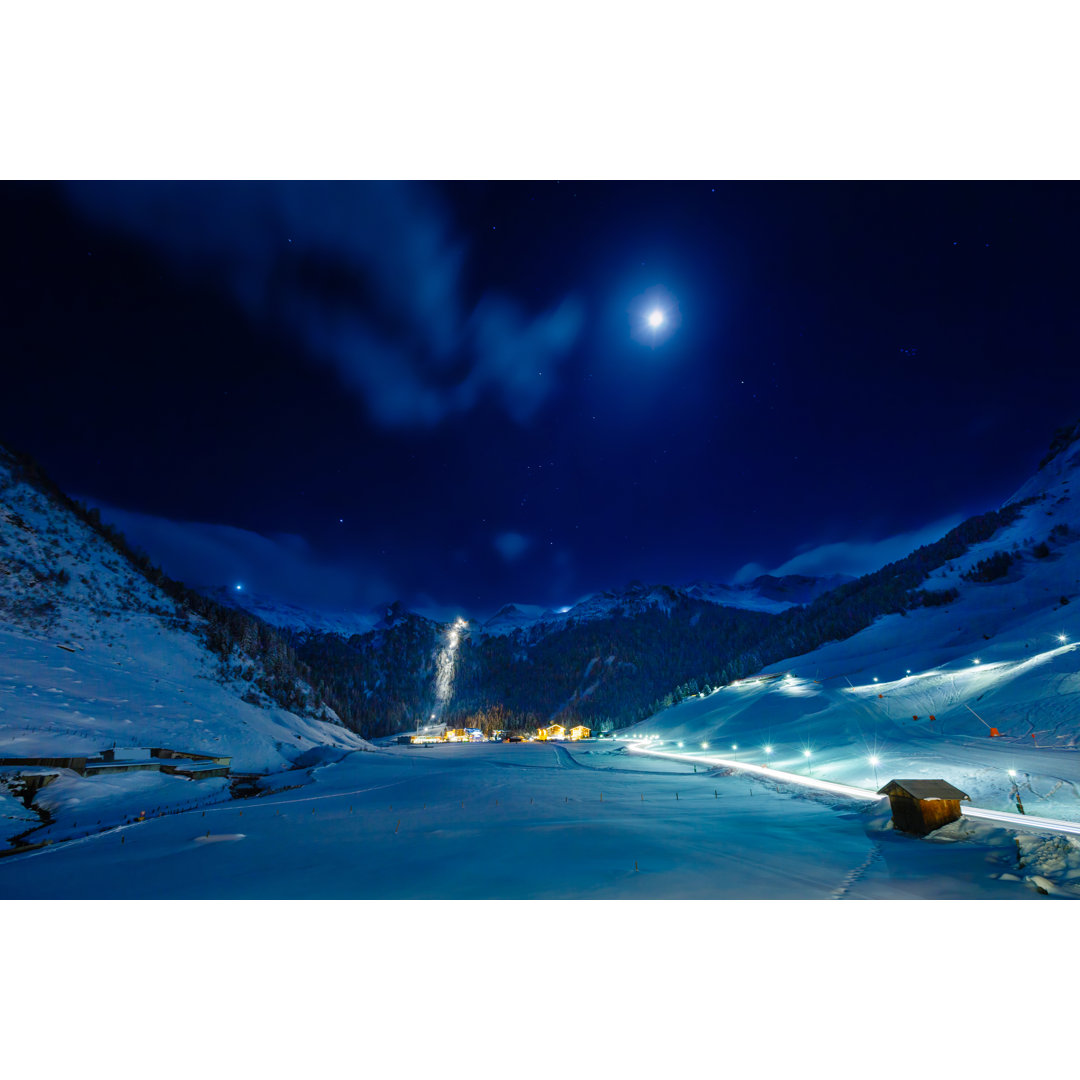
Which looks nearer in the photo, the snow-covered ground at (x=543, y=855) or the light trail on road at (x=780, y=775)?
the snow-covered ground at (x=543, y=855)

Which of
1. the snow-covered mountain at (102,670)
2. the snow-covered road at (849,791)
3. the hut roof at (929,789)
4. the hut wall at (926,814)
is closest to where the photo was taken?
the snow-covered road at (849,791)

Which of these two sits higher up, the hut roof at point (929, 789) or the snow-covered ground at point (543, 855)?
the hut roof at point (929, 789)

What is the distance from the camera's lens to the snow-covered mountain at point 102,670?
28781 millimetres

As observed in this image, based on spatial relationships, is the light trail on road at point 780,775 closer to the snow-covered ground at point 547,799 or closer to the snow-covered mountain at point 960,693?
the snow-covered ground at point 547,799

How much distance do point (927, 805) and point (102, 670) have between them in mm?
55235

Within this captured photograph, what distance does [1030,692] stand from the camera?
105ft

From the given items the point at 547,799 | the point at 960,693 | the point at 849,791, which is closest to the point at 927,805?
the point at 849,791

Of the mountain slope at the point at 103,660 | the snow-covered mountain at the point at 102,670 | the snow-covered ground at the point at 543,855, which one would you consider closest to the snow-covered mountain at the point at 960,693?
the snow-covered ground at the point at 543,855

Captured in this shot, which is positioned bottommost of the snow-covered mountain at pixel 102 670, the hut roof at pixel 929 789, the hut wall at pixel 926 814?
the hut wall at pixel 926 814

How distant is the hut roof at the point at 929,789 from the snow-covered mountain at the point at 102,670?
A: 1522 inches

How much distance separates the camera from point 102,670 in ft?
127

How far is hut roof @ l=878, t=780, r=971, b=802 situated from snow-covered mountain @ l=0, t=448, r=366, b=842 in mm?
38659

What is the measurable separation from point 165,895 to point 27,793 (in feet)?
62.0

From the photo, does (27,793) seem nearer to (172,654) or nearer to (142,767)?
(142,767)
